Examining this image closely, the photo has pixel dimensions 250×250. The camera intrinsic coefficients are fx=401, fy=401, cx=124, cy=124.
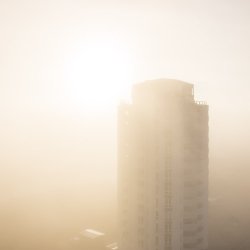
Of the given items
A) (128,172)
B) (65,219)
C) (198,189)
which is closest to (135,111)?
(128,172)

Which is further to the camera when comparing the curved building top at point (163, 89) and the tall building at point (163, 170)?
the curved building top at point (163, 89)

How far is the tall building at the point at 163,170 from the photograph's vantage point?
74.5 metres

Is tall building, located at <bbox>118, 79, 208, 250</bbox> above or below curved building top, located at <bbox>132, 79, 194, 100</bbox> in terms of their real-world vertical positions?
below

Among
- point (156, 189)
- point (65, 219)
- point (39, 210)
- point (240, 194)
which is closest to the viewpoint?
point (156, 189)

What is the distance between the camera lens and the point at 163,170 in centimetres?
7438

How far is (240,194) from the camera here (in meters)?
180

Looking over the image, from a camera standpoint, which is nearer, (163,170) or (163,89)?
(163,170)

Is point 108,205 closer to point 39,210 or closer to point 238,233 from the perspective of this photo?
point 39,210

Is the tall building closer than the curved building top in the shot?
Yes

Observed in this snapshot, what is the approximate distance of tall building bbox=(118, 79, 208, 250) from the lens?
244ft

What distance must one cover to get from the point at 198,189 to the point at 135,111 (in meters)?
19.2

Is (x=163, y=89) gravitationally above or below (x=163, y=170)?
above

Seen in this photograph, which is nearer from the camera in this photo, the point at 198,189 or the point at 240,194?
the point at 198,189

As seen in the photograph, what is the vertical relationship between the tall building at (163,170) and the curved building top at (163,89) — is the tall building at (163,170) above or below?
below
